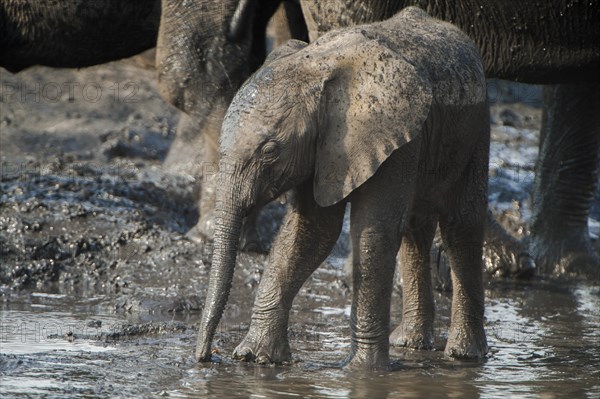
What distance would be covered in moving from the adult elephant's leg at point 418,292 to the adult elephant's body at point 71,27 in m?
3.21

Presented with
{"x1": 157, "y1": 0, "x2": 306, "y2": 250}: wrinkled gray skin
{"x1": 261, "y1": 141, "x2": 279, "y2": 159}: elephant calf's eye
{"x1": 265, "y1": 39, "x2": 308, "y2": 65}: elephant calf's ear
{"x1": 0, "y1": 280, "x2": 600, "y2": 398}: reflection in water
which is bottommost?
{"x1": 0, "y1": 280, "x2": 600, "y2": 398}: reflection in water

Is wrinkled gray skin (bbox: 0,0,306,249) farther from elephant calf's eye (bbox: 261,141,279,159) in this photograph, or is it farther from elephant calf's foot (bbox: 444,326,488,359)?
elephant calf's eye (bbox: 261,141,279,159)

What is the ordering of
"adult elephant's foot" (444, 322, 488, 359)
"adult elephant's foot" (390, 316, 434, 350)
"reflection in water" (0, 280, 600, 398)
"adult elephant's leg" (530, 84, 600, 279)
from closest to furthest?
1. "reflection in water" (0, 280, 600, 398)
2. "adult elephant's foot" (444, 322, 488, 359)
3. "adult elephant's foot" (390, 316, 434, 350)
4. "adult elephant's leg" (530, 84, 600, 279)

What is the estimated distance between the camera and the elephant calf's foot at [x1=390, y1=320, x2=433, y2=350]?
265 inches

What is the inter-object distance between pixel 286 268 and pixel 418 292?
852 mm

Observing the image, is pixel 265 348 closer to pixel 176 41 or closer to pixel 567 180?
pixel 176 41

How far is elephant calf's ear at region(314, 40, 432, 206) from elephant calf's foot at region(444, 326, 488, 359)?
1.06 metres

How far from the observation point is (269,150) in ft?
19.0

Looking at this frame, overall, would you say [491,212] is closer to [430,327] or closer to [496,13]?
[496,13]

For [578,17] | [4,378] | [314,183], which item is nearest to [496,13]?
[578,17]

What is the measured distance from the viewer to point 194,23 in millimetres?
8609

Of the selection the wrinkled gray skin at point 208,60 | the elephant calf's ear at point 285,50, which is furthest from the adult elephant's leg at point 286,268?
the wrinkled gray skin at point 208,60

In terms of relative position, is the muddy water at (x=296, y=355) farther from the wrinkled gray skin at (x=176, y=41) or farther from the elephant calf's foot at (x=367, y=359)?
the wrinkled gray skin at (x=176, y=41)

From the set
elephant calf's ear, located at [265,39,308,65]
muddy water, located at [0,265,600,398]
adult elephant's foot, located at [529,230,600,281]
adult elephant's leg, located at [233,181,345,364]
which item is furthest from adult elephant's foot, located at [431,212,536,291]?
elephant calf's ear, located at [265,39,308,65]
